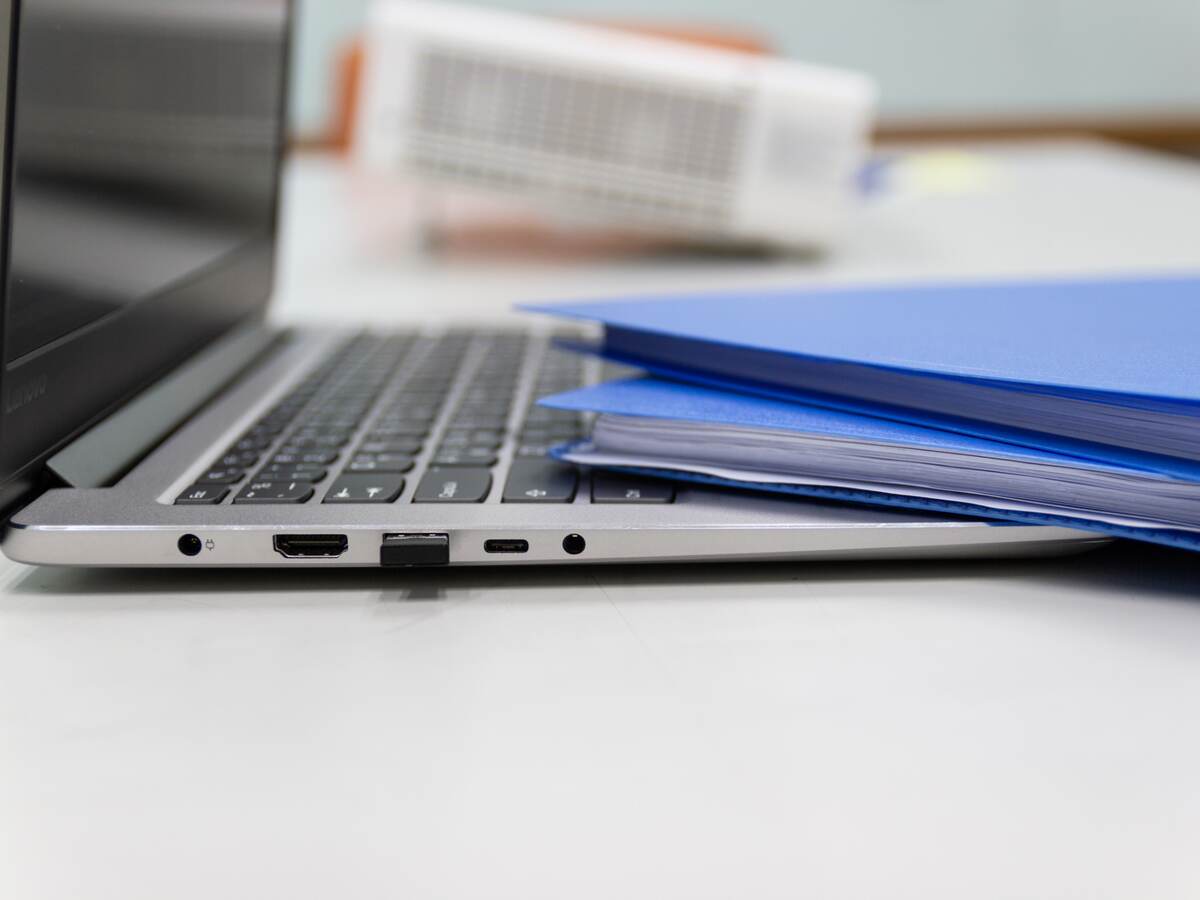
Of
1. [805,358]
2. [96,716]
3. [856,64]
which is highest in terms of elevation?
[856,64]

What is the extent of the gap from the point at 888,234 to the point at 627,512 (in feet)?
2.70

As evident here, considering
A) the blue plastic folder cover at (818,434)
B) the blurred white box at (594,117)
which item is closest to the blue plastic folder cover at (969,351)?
the blue plastic folder cover at (818,434)

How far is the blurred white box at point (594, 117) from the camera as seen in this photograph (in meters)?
0.93

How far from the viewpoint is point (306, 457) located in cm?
41

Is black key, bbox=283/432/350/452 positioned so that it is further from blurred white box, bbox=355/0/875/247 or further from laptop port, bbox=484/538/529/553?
blurred white box, bbox=355/0/875/247

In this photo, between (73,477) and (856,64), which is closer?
(73,477)

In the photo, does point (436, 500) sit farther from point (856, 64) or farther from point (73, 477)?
point (856, 64)

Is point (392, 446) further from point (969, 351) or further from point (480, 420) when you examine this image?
point (969, 351)

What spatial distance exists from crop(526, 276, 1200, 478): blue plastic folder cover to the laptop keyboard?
56mm

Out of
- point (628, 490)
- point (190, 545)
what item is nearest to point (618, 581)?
point (628, 490)

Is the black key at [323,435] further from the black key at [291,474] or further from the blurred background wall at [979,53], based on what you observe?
the blurred background wall at [979,53]

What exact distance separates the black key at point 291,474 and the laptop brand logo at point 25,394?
72 millimetres

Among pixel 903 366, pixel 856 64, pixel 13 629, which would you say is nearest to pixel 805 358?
pixel 903 366

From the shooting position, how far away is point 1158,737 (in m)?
0.28
